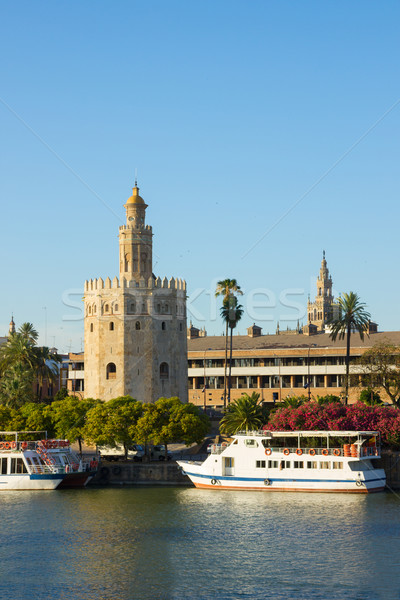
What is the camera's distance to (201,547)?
170 ft

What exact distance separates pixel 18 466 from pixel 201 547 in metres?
30.5

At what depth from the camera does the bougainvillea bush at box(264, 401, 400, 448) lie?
77.3 meters

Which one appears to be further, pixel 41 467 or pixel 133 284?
pixel 133 284

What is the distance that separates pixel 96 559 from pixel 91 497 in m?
22.5

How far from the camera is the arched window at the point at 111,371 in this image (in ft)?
341

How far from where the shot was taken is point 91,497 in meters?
71.4

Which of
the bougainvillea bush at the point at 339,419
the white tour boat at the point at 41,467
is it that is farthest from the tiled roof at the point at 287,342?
the white tour boat at the point at 41,467

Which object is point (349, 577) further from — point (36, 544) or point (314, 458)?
point (314, 458)

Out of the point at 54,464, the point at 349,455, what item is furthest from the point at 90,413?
the point at 349,455

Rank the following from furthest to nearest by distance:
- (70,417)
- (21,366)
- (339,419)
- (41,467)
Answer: (21,366), (70,417), (339,419), (41,467)

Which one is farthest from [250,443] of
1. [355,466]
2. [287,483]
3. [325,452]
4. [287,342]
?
[287,342]

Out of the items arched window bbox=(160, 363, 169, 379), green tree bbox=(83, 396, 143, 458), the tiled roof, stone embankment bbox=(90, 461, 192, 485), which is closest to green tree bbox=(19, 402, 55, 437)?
green tree bbox=(83, 396, 143, 458)

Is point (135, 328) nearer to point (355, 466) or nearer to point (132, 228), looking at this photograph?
point (132, 228)

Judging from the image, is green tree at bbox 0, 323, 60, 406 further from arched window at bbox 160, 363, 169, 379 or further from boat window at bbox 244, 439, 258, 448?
boat window at bbox 244, 439, 258, 448
